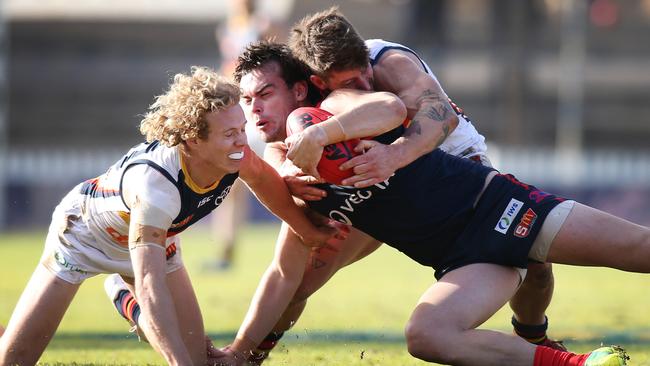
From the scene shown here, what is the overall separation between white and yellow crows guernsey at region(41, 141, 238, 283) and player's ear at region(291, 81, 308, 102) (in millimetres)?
531

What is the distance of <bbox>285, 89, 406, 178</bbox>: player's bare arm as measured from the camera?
17.0 ft

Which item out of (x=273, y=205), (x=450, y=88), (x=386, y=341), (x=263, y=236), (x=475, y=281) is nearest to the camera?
(x=475, y=281)

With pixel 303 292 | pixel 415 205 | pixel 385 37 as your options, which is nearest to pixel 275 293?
pixel 303 292

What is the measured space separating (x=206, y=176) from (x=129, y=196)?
1.32 feet

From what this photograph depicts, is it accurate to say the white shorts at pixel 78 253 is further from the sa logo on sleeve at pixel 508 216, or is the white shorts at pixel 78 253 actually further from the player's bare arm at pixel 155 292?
the sa logo on sleeve at pixel 508 216

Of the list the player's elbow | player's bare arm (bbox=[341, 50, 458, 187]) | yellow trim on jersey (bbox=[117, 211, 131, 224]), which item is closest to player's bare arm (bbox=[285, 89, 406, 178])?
the player's elbow

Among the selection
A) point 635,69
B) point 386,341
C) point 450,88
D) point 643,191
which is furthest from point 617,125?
point 386,341

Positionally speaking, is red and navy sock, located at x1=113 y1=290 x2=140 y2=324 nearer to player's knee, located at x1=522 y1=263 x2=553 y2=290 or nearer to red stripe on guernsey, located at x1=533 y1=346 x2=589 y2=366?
player's knee, located at x1=522 y1=263 x2=553 y2=290

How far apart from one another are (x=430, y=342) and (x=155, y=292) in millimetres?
1308

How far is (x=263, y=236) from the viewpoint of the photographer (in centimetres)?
1911

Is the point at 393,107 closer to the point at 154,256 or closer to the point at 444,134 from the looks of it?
the point at 444,134

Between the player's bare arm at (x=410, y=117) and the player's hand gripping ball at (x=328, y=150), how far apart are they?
0.11ft

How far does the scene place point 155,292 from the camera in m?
5.06

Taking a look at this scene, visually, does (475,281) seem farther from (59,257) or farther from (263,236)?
(263,236)
